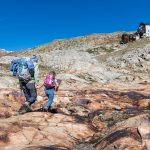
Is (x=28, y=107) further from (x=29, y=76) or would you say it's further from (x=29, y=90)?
(x=29, y=76)

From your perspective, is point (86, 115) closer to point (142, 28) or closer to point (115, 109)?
point (115, 109)

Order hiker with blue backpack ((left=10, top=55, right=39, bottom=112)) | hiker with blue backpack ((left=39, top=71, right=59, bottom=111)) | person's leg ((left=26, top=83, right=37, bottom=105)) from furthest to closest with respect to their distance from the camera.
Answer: hiker with blue backpack ((left=39, top=71, right=59, bottom=111))
person's leg ((left=26, top=83, right=37, bottom=105))
hiker with blue backpack ((left=10, top=55, right=39, bottom=112))

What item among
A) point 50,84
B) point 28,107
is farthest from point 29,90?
point 50,84

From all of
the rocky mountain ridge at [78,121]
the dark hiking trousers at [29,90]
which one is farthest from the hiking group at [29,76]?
the rocky mountain ridge at [78,121]

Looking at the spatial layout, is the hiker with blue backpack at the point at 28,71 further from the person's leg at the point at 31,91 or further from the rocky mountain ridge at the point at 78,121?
the rocky mountain ridge at the point at 78,121

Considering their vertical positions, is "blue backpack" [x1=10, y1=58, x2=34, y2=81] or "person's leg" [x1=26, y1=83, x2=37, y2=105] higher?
"blue backpack" [x1=10, y1=58, x2=34, y2=81]

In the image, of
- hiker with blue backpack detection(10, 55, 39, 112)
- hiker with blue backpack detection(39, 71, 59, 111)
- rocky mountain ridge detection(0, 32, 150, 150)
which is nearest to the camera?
rocky mountain ridge detection(0, 32, 150, 150)

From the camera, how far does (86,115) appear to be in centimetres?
1914

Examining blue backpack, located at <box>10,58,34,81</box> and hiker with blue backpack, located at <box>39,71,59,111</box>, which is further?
hiker with blue backpack, located at <box>39,71,59,111</box>

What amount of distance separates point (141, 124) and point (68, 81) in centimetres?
1897

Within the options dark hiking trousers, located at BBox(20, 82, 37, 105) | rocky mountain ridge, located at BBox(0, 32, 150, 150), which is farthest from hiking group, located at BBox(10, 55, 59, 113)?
rocky mountain ridge, located at BBox(0, 32, 150, 150)

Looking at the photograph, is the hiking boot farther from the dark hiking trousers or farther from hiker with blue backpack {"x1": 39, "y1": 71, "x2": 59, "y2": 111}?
hiker with blue backpack {"x1": 39, "y1": 71, "x2": 59, "y2": 111}

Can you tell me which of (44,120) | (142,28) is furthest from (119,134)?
(142,28)

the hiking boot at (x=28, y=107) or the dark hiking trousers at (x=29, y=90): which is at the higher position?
the dark hiking trousers at (x=29, y=90)
